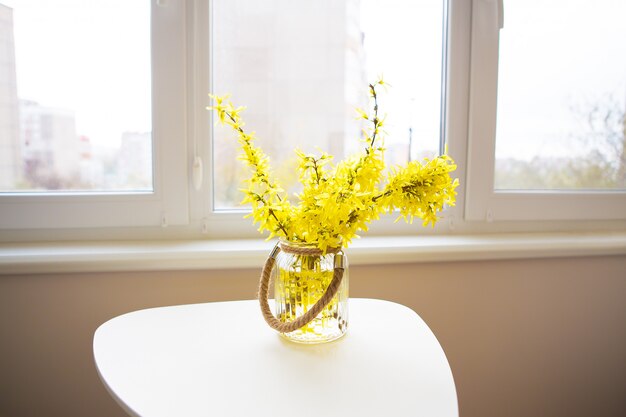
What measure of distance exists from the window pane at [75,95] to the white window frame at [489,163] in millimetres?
958

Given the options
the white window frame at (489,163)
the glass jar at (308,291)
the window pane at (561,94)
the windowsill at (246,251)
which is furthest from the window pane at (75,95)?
the window pane at (561,94)

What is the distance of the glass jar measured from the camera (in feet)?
2.58

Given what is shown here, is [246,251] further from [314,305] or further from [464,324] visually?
[464,324]

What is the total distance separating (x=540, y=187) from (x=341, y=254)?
100cm

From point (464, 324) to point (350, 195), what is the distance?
2.65ft

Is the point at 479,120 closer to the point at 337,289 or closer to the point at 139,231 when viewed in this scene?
the point at 337,289

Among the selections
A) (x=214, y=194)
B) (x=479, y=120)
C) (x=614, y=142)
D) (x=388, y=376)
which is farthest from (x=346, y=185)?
(x=614, y=142)

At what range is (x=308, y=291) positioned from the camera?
79 centimetres

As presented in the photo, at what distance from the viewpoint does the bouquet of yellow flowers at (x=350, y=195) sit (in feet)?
2.42

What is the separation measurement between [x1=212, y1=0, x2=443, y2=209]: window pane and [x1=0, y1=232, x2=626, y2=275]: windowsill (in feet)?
0.72

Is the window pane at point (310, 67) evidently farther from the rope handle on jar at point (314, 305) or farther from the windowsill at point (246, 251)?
the rope handle on jar at point (314, 305)

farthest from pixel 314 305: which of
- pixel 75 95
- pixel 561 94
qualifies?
pixel 561 94

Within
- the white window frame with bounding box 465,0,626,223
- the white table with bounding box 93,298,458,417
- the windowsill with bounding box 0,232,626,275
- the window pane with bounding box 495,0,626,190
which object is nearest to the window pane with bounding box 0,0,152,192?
the windowsill with bounding box 0,232,626,275

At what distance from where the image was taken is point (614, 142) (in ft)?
5.03
